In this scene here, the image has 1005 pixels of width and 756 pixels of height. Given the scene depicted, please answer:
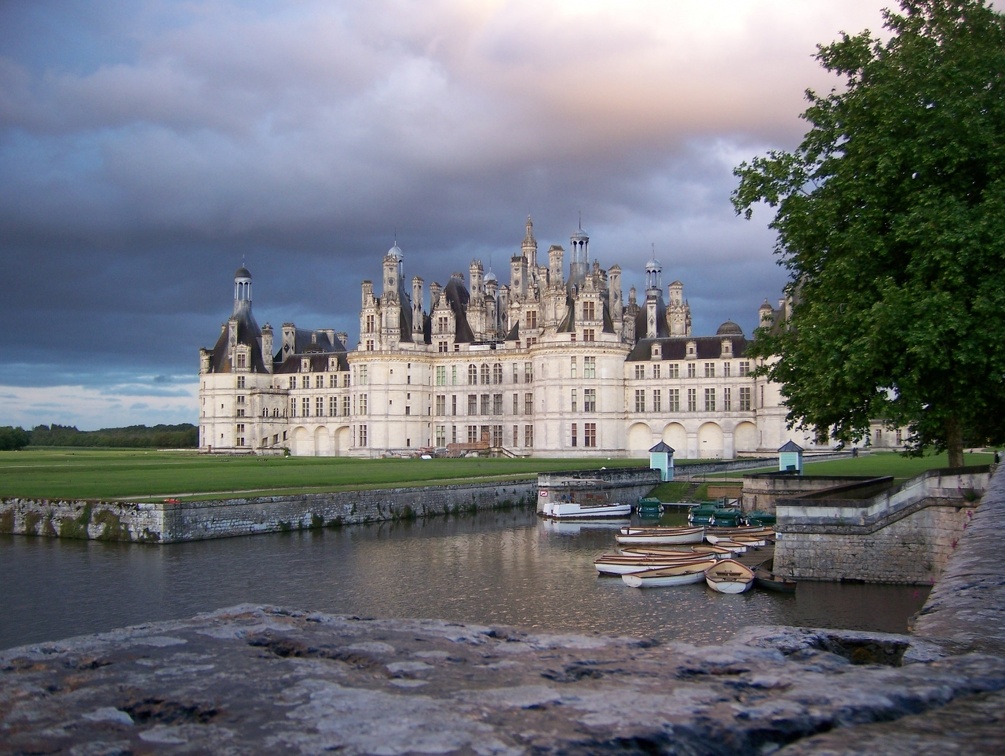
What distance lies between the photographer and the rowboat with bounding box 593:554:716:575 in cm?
2717

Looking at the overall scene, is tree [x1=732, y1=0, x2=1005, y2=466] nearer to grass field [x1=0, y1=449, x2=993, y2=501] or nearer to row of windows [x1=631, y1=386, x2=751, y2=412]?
grass field [x1=0, y1=449, x2=993, y2=501]

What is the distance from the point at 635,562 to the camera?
89.9 feet

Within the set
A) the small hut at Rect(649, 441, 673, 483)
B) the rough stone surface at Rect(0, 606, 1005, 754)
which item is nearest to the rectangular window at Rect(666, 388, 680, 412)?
the small hut at Rect(649, 441, 673, 483)

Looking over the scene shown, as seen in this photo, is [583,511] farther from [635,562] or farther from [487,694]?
[487,694]

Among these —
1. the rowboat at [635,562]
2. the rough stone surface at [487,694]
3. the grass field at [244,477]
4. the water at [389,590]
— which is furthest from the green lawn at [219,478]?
the rough stone surface at [487,694]

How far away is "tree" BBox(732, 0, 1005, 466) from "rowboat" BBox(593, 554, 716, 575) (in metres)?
5.59

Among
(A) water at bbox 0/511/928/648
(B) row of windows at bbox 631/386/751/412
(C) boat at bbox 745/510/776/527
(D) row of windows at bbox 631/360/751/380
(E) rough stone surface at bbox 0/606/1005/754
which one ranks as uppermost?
(D) row of windows at bbox 631/360/751/380

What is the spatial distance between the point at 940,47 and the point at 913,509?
13.4 metres

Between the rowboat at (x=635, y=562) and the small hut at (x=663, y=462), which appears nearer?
the rowboat at (x=635, y=562)

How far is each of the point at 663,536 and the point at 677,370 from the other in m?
45.2

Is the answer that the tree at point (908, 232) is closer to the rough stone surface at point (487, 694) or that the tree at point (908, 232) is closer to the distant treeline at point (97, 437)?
the rough stone surface at point (487, 694)

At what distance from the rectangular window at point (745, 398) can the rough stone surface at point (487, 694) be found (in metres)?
73.1

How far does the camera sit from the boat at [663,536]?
34.0 metres

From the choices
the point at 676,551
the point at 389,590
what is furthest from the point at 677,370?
the point at 389,590
